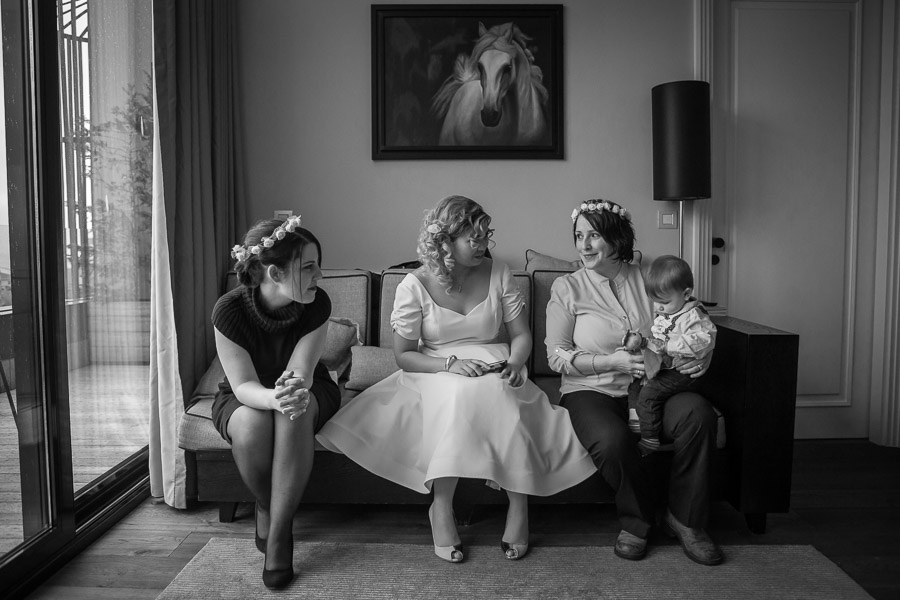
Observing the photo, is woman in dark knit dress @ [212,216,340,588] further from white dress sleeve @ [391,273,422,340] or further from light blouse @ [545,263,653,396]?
light blouse @ [545,263,653,396]

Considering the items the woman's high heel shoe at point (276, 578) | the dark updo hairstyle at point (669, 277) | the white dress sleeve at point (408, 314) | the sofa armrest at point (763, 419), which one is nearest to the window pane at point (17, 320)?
the woman's high heel shoe at point (276, 578)

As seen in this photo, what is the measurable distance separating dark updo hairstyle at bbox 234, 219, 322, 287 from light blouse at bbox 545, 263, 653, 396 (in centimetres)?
92

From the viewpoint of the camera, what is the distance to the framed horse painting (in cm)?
311

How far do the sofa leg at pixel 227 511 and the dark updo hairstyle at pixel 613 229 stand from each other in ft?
5.15

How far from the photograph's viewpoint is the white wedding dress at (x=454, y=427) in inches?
76.5

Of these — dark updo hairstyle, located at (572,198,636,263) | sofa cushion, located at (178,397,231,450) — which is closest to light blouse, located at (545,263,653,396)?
dark updo hairstyle, located at (572,198,636,263)

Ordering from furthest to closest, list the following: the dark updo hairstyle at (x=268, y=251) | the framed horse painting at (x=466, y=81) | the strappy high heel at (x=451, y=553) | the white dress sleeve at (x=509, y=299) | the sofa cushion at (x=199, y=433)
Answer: the framed horse painting at (x=466, y=81) → the white dress sleeve at (x=509, y=299) → the sofa cushion at (x=199, y=433) → the strappy high heel at (x=451, y=553) → the dark updo hairstyle at (x=268, y=251)

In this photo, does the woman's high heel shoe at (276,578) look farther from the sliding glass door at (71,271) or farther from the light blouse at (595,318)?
the light blouse at (595,318)

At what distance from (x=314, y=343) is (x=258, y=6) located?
195 cm

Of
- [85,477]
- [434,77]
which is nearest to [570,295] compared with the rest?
[434,77]

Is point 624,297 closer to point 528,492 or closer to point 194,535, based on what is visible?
point 528,492

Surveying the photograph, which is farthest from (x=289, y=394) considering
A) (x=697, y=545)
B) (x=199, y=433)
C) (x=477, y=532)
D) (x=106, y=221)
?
(x=697, y=545)

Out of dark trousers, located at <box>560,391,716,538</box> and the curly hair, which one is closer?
dark trousers, located at <box>560,391,716,538</box>

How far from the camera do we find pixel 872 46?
3193 millimetres
